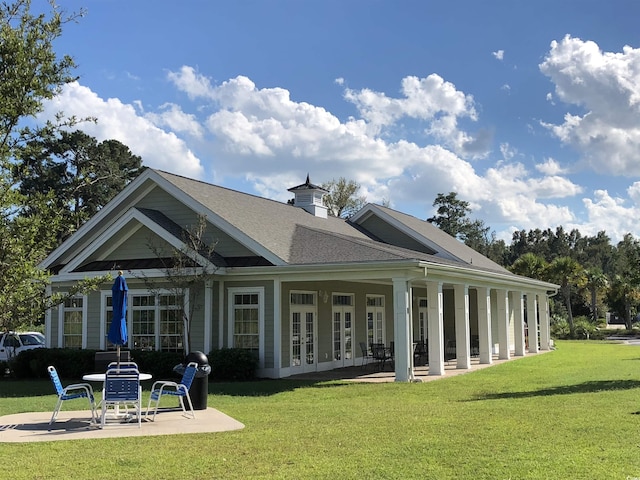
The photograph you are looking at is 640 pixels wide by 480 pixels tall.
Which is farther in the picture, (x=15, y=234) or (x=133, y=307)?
(x=133, y=307)

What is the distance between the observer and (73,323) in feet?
67.0

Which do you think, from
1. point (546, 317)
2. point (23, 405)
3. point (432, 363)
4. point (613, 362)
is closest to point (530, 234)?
point (546, 317)

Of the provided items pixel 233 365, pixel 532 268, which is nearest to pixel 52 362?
pixel 233 365

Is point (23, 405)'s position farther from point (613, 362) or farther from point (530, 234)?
point (530, 234)

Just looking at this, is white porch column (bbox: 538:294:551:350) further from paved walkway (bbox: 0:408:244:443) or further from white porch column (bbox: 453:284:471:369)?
paved walkway (bbox: 0:408:244:443)

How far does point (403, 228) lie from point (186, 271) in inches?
501

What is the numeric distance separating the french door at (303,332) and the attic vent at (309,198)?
7.17 metres

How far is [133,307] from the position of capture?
1966cm

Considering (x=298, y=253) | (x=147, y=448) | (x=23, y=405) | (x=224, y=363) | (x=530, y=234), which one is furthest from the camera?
(x=530, y=234)

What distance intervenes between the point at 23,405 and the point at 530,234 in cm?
9031

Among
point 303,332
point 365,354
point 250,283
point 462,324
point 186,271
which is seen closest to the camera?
point 186,271

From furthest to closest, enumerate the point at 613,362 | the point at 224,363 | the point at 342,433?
the point at 613,362, the point at 224,363, the point at 342,433

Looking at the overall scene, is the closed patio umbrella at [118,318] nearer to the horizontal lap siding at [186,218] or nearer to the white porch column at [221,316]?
the horizontal lap siding at [186,218]

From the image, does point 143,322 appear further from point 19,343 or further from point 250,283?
point 19,343
